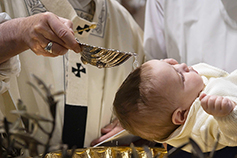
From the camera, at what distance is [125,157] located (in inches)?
41.8

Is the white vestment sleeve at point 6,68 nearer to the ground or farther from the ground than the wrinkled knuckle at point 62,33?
nearer to the ground

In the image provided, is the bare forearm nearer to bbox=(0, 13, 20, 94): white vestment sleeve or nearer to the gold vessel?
bbox=(0, 13, 20, 94): white vestment sleeve

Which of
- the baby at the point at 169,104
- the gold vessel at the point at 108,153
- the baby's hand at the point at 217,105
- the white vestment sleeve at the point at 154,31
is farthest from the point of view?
the white vestment sleeve at the point at 154,31

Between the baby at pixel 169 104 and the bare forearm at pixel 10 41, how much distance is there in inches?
16.2

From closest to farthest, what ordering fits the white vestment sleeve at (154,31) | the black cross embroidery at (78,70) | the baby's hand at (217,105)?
the baby's hand at (217,105) < the black cross embroidery at (78,70) < the white vestment sleeve at (154,31)

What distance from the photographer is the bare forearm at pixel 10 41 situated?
0.90 m

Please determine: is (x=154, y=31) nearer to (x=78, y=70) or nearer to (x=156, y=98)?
(x=78, y=70)

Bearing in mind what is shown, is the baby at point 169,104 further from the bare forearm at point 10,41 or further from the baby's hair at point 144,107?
the bare forearm at point 10,41

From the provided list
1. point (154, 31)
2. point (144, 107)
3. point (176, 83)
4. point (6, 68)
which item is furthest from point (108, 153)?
point (154, 31)

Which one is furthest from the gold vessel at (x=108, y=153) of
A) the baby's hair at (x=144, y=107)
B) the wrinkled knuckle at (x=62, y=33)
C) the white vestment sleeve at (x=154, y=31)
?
the white vestment sleeve at (x=154, y=31)

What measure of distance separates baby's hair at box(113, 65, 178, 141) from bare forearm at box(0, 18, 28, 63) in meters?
0.41

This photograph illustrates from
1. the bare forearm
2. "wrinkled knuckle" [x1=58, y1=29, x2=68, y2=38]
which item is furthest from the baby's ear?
the bare forearm

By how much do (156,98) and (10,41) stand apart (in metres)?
0.56

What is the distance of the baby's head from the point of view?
3.00ft
